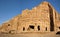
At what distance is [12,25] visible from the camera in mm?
37906

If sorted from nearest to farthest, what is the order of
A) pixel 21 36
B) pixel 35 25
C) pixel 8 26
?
pixel 21 36
pixel 35 25
pixel 8 26

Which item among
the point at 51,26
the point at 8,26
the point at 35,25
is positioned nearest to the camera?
the point at 35,25

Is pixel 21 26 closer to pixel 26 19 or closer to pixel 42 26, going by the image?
pixel 26 19

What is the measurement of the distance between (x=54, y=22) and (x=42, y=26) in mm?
3863

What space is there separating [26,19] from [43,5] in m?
6.43

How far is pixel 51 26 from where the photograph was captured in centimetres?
3575

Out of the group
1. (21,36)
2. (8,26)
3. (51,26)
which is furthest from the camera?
(8,26)

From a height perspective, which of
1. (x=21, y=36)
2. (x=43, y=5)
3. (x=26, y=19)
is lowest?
(x=21, y=36)

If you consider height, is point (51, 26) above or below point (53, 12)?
below

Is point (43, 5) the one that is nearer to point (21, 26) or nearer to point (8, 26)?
point (21, 26)

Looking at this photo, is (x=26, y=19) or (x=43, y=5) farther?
(x=43, y=5)

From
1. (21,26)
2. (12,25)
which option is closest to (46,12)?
(21,26)

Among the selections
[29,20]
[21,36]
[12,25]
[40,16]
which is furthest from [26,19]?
[21,36]

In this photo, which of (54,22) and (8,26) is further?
(8,26)
